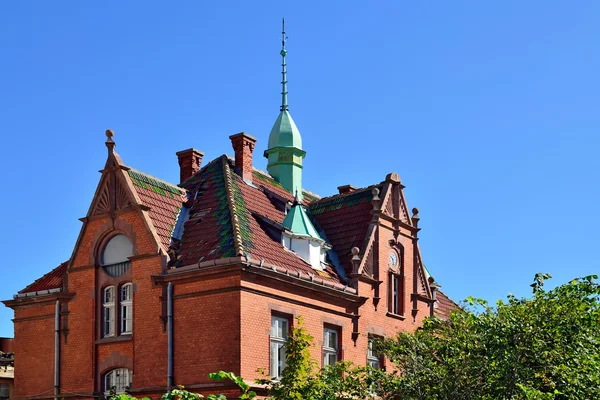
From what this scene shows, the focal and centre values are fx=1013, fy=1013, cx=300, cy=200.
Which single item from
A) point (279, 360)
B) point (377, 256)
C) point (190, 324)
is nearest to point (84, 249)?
point (190, 324)

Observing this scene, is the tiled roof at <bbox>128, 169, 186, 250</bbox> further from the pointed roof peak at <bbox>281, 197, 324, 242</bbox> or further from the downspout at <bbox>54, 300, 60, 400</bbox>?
the downspout at <bbox>54, 300, 60, 400</bbox>

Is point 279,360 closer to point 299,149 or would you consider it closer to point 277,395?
point 277,395

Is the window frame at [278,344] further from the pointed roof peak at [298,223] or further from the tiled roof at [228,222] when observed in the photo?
the pointed roof peak at [298,223]

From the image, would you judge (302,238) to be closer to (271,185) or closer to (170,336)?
(271,185)

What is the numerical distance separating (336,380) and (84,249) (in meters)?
11.3

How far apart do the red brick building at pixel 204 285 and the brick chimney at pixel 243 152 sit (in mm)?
54

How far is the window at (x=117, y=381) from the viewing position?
33.9m

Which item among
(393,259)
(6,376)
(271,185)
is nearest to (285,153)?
(271,185)

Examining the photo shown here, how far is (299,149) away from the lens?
43688mm

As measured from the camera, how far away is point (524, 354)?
1015 inches

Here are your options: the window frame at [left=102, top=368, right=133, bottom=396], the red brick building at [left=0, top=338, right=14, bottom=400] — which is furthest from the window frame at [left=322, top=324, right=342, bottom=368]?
the red brick building at [left=0, top=338, right=14, bottom=400]

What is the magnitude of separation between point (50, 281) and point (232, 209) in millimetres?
7722

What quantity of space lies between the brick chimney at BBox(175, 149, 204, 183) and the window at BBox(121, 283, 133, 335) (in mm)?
6782

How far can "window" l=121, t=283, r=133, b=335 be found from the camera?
34.1m
